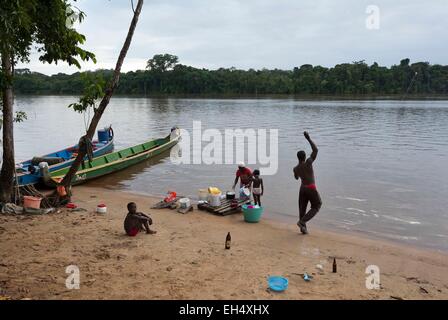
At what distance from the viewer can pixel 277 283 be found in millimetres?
6105

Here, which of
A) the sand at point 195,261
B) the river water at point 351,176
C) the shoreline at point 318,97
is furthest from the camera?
the shoreline at point 318,97

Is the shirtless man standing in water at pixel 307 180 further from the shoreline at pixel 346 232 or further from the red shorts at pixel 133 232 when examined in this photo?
the red shorts at pixel 133 232

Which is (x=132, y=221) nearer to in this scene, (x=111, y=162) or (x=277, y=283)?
(x=277, y=283)

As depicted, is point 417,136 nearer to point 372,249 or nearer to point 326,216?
point 326,216

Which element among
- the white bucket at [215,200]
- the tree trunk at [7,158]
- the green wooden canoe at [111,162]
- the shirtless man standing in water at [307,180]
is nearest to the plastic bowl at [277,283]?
the shirtless man standing in water at [307,180]

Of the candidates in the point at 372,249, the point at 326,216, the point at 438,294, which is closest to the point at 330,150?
the point at 326,216

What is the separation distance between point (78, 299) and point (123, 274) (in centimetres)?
100

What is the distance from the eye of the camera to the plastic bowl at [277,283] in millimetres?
5970

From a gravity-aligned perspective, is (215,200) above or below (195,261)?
above

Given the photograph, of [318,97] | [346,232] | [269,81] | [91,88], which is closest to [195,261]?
[346,232]

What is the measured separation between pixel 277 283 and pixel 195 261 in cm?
166

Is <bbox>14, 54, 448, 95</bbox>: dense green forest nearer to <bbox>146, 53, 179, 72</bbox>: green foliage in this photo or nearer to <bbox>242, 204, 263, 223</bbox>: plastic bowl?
<bbox>146, 53, 179, 72</bbox>: green foliage

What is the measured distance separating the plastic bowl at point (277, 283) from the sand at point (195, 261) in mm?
75
